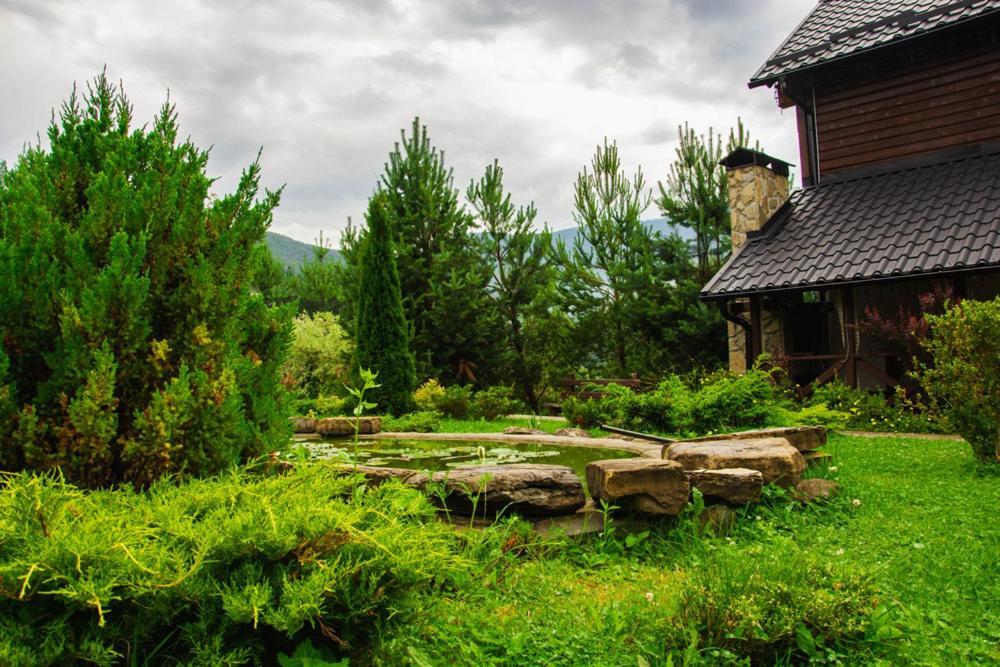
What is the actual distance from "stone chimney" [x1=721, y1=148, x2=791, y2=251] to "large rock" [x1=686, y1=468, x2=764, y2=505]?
8416 millimetres

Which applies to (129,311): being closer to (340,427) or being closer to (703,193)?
(340,427)

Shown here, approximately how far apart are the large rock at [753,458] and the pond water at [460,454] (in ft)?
2.53

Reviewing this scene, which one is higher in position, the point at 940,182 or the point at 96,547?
the point at 940,182

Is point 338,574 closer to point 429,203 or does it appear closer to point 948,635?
point 948,635

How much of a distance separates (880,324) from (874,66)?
5323 mm

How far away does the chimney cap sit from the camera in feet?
38.8

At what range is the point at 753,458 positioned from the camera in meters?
4.52

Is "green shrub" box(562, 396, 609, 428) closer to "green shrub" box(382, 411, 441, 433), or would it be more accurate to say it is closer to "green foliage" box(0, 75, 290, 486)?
"green shrub" box(382, 411, 441, 433)

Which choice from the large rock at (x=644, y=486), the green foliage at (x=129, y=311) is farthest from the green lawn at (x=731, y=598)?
the green foliage at (x=129, y=311)

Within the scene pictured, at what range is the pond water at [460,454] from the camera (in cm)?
531

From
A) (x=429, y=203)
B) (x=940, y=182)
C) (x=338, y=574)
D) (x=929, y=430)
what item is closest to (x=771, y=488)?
(x=338, y=574)

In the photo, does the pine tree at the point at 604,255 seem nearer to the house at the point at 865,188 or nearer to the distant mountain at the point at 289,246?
the house at the point at 865,188

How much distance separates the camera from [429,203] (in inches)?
568

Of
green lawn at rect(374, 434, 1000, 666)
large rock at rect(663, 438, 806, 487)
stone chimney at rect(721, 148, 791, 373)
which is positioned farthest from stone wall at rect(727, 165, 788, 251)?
green lawn at rect(374, 434, 1000, 666)
